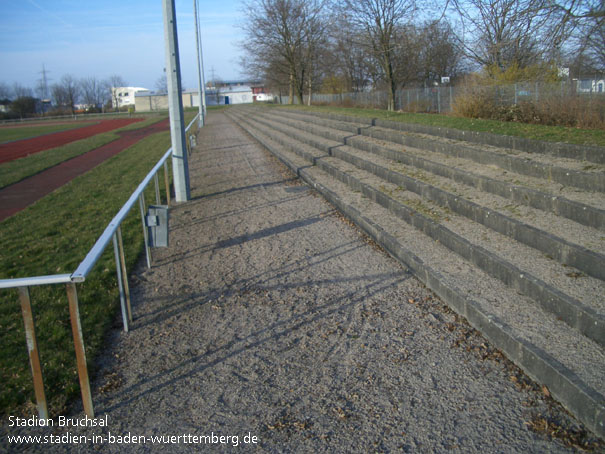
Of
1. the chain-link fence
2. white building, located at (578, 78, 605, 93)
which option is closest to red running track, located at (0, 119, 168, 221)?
the chain-link fence

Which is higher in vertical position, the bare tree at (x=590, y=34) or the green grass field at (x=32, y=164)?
the bare tree at (x=590, y=34)

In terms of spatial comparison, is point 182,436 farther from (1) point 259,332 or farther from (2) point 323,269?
(2) point 323,269

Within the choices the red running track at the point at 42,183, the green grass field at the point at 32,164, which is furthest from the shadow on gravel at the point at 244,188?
the green grass field at the point at 32,164

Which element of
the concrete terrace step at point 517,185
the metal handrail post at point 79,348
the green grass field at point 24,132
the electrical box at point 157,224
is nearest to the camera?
the metal handrail post at point 79,348

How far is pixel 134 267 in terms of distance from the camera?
6664 mm

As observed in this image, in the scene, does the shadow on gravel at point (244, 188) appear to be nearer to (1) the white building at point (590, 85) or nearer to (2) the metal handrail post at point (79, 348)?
(1) the white building at point (590, 85)

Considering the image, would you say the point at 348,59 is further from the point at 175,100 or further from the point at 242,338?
the point at 242,338

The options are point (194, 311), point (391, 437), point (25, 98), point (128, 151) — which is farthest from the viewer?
point (25, 98)

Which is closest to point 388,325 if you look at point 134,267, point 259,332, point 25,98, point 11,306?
point 259,332

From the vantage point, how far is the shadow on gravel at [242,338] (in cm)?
386

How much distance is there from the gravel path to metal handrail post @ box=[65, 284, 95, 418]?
13cm

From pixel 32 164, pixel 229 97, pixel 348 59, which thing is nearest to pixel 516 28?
pixel 32 164

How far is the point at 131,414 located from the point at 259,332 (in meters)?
1.43

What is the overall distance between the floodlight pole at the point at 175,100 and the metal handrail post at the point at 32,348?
7139mm
